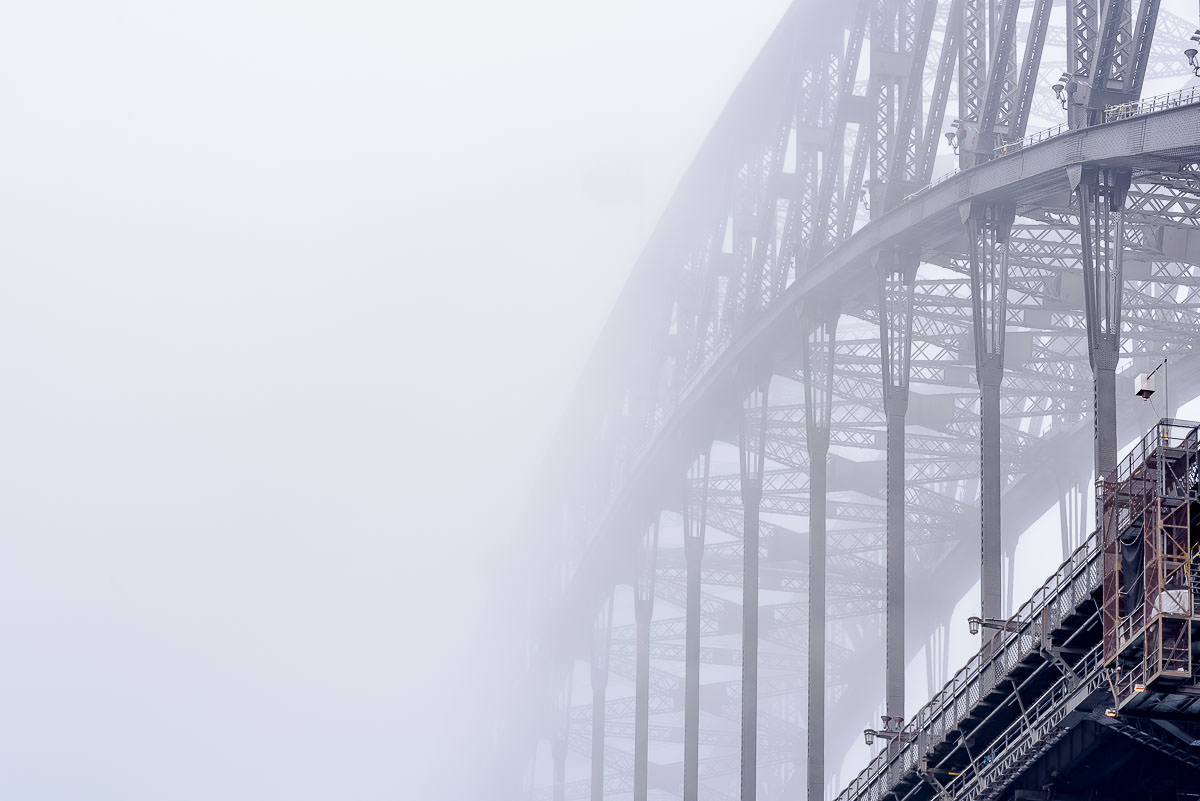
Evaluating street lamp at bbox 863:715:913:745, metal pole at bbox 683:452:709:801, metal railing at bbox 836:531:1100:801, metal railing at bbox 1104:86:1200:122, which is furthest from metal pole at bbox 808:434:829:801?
metal railing at bbox 1104:86:1200:122

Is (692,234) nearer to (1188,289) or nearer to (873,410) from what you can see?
(873,410)

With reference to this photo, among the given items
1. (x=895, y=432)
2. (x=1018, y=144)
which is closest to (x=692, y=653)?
(x=895, y=432)

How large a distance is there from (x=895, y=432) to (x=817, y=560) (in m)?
8.16

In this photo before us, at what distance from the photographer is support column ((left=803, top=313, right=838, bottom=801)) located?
54.4m

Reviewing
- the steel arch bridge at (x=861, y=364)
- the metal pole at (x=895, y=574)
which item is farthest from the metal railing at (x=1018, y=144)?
the metal pole at (x=895, y=574)

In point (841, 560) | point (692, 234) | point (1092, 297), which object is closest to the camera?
point (1092, 297)

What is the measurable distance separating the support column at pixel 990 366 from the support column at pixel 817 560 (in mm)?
10537

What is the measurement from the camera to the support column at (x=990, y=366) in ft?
139

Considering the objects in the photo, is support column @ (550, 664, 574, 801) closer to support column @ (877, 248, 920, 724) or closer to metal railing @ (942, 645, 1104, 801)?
support column @ (877, 248, 920, 724)

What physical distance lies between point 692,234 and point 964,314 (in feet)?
70.8

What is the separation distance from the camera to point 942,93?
159 feet

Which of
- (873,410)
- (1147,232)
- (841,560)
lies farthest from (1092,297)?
(841,560)

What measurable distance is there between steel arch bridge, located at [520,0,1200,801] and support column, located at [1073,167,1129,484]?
0.07 meters

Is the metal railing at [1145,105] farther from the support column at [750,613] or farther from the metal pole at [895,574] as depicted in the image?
the support column at [750,613]
